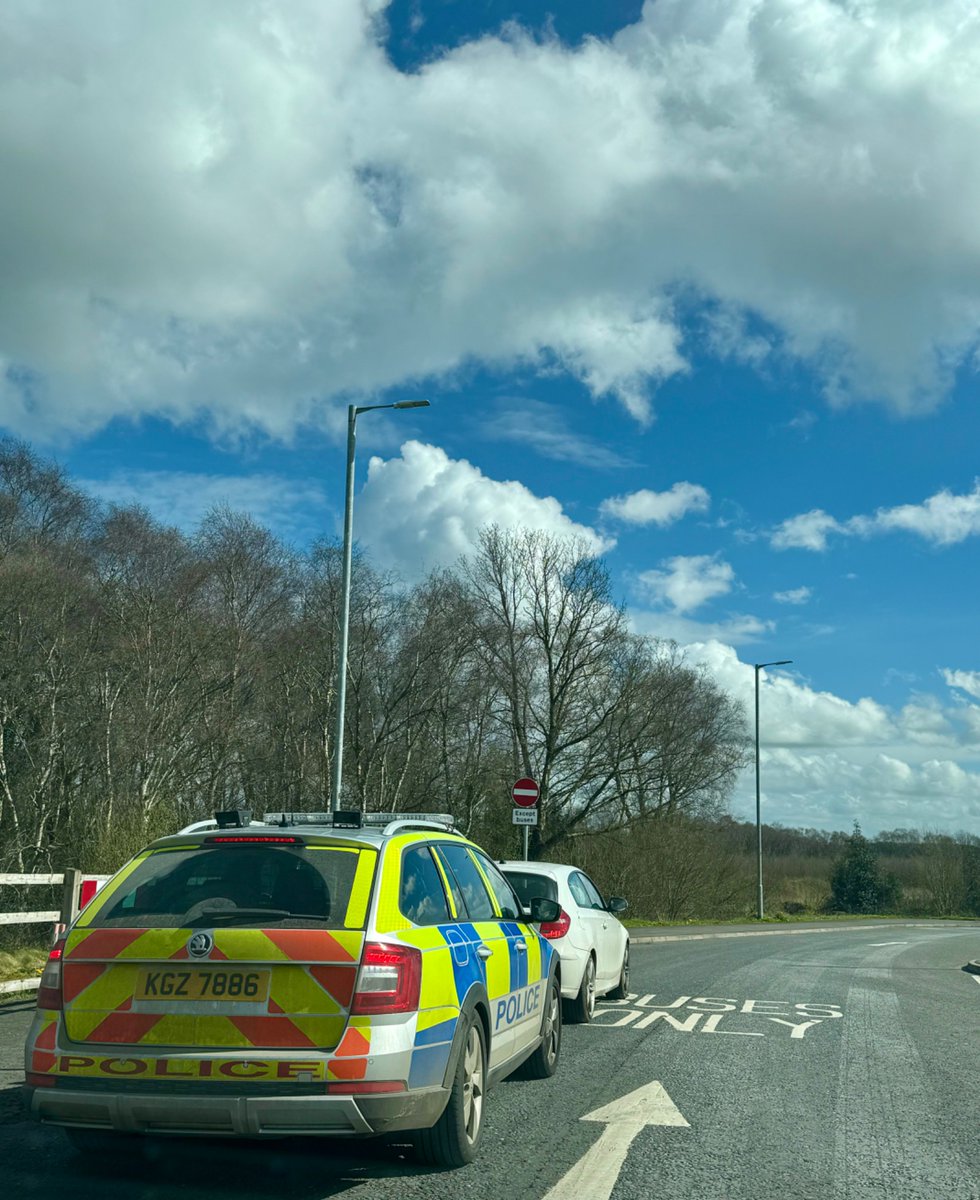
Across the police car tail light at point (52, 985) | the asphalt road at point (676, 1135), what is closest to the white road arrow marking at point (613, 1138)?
the asphalt road at point (676, 1135)

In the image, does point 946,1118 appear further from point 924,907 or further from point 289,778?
point 924,907

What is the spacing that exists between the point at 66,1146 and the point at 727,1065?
4.95m

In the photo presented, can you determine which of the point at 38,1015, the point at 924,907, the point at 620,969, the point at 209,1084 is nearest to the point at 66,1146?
the point at 38,1015

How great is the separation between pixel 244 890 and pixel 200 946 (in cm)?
39

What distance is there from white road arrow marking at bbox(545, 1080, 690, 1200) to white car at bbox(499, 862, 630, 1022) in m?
2.98

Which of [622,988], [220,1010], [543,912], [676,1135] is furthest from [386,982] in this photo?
[622,988]

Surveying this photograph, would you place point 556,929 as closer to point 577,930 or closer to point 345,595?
point 577,930

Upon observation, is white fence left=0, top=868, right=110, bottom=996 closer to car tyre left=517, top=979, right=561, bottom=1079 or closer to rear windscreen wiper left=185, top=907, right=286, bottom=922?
car tyre left=517, top=979, right=561, bottom=1079

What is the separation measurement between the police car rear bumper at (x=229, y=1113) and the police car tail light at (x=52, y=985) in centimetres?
39

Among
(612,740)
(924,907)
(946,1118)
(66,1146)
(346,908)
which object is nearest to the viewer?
(346,908)

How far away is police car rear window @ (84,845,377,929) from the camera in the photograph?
5.26m

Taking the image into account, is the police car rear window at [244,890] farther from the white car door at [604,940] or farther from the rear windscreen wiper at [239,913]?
the white car door at [604,940]

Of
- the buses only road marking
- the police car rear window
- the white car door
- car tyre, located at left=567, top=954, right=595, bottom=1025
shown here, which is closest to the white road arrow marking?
the police car rear window

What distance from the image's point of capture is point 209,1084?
495 centimetres
